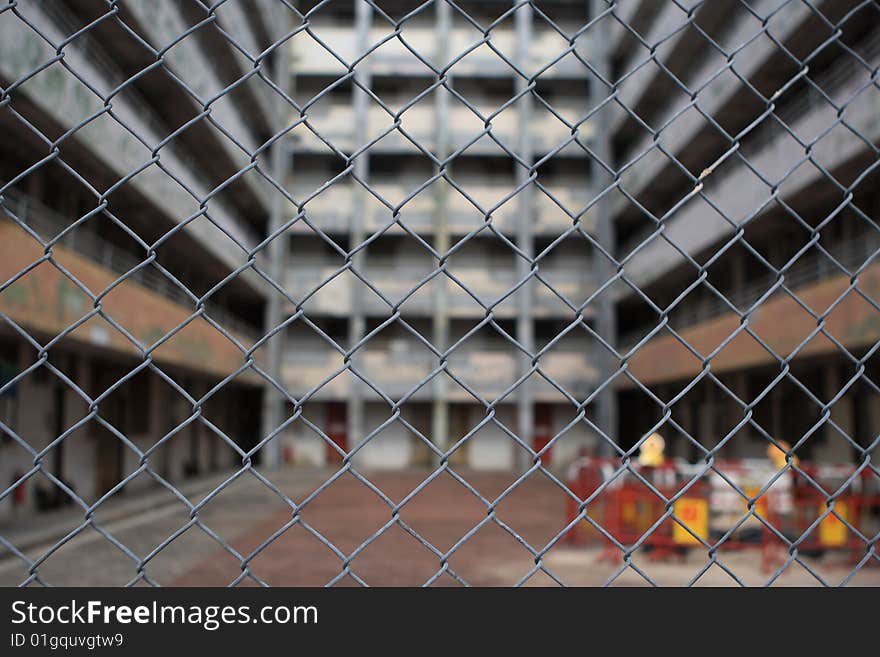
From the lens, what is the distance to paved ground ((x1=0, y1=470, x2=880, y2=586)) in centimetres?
873

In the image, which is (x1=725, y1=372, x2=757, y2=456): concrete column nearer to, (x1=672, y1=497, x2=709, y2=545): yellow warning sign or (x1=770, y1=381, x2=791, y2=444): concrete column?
(x1=770, y1=381, x2=791, y2=444): concrete column

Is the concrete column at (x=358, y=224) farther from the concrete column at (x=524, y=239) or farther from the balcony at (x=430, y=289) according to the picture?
the concrete column at (x=524, y=239)

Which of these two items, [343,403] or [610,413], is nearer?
[610,413]

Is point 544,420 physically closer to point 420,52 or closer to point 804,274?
point 420,52

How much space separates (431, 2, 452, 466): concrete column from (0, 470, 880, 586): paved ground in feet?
43.4

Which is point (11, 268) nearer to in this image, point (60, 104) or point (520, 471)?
point (60, 104)

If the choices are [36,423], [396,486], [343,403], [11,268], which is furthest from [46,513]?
[343,403]

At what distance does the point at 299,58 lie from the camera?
3086 cm

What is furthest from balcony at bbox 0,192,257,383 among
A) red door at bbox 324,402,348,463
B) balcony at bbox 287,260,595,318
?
red door at bbox 324,402,348,463

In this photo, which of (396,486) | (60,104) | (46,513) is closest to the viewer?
(60,104)

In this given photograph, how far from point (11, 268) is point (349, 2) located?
25341 mm

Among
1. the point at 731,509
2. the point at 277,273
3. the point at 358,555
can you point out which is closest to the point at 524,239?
the point at 277,273

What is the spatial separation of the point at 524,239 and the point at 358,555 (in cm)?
2469

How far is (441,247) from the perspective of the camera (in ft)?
99.3
